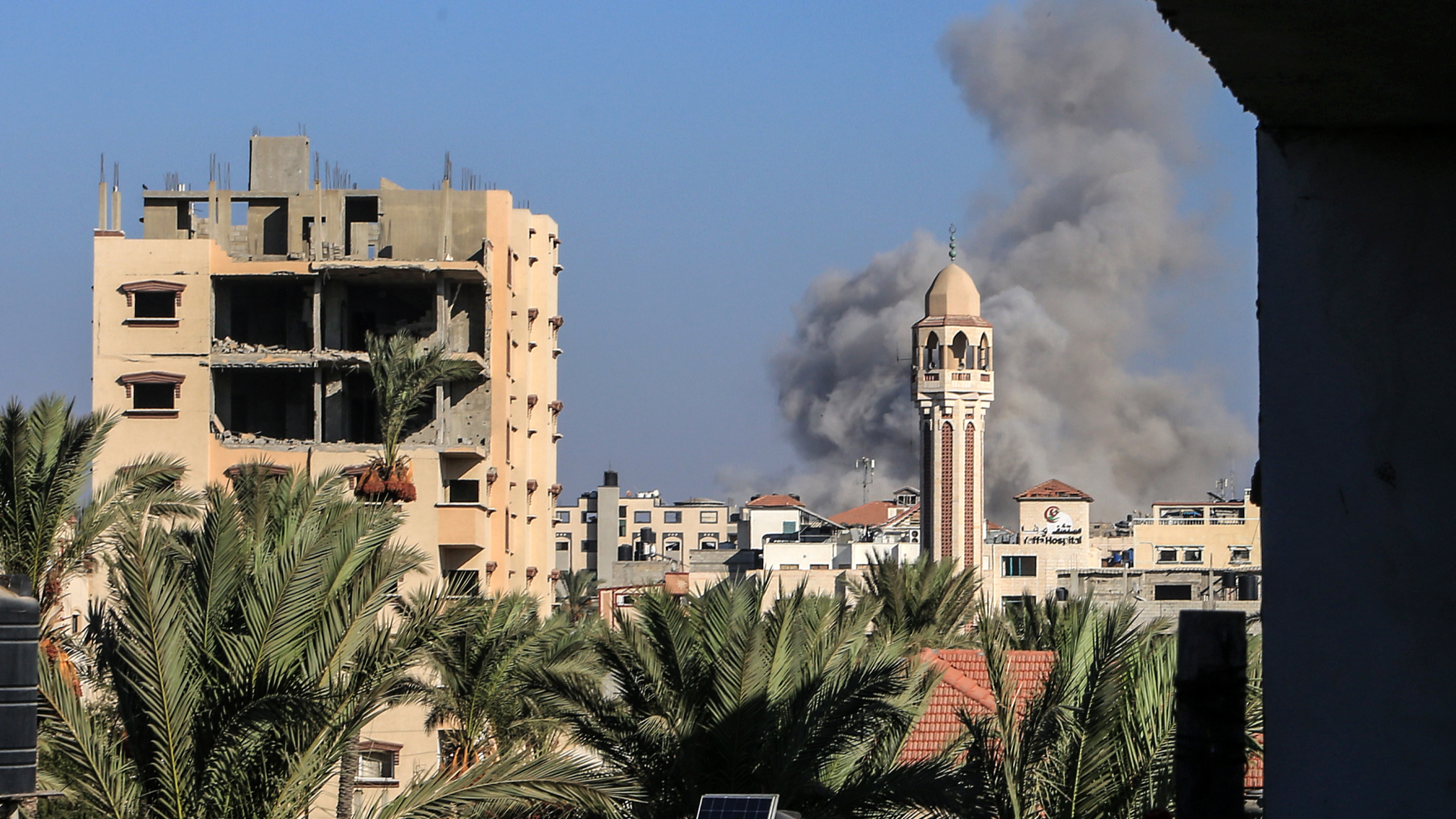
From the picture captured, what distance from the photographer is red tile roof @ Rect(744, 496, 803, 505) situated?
102 meters

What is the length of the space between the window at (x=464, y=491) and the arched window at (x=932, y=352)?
122 feet

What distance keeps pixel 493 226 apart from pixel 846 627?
25542mm

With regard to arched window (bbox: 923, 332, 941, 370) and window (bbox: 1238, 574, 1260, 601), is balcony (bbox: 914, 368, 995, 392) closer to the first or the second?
arched window (bbox: 923, 332, 941, 370)

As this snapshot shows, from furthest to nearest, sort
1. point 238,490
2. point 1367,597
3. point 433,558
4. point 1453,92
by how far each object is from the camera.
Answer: point 433,558 → point 238,490 → point 1367,597 → point 1453,92

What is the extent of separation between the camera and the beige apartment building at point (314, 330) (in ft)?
121

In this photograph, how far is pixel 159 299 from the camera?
37250mm

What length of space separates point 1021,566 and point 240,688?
208ft

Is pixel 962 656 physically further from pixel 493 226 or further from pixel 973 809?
pixel 493 226

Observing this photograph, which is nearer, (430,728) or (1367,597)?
(1367,597)

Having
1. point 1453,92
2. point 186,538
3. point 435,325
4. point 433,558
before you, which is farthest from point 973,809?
point 435,325

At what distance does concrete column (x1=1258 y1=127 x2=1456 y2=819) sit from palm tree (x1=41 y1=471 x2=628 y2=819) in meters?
8.17

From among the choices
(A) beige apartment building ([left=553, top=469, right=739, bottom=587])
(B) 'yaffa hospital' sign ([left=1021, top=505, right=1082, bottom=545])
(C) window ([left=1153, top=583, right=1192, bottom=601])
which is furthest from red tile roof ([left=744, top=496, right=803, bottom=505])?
(C) window ([left=1153, top=583, right=1192, bottom=601])

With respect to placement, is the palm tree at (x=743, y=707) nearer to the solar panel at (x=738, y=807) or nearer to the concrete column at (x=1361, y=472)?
the solar panel at (x=738, y=807)

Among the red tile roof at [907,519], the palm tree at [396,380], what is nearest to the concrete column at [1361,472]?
the palm tree at [396,380]
